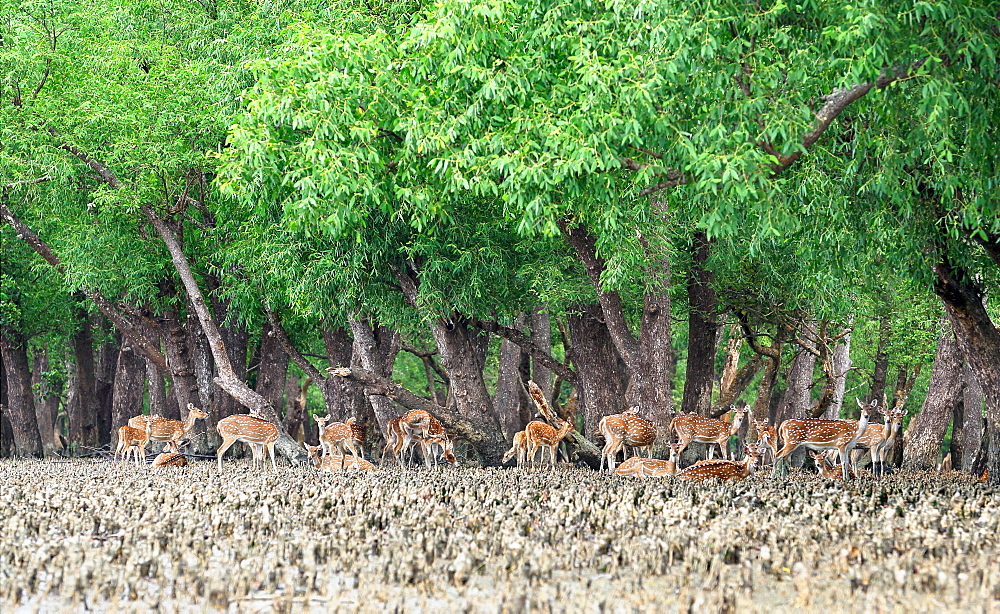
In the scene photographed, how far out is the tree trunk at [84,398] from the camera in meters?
30.5

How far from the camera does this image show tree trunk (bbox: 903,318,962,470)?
17766 mm

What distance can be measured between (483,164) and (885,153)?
4.31m

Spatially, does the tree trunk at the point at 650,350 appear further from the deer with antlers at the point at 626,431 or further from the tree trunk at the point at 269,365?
the tree trunk at the point at 269,365

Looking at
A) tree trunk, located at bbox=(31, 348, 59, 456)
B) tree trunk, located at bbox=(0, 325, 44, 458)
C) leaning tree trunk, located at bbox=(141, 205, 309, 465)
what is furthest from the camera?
tree trunk, located at bbox=(31, 348, 59, 456)

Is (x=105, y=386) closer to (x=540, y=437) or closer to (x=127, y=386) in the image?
(x=127, y=386)

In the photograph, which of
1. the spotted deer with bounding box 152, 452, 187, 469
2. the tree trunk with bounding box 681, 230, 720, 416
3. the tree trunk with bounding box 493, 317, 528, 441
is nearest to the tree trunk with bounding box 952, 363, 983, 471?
the tree trunk with bounding box 681, 230, 720, 416

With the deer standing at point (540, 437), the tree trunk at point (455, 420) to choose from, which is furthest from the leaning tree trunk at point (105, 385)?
the deer standing at point (540, 437)

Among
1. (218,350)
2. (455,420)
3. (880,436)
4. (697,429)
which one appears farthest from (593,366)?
(218,350)

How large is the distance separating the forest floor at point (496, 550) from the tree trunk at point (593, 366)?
724cm

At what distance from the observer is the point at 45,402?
36406 millimetres

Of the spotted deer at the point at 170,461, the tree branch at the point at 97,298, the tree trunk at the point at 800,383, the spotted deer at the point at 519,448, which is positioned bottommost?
the spotted deer at the point at 170,461

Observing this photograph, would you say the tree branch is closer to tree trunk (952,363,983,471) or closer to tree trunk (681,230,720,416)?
tree trunk (681,230,720,416)

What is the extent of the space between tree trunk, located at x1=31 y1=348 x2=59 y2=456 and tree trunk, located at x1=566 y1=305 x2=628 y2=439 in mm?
19121

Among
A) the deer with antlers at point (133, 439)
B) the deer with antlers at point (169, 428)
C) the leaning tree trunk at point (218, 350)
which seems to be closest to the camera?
the deer with antlers at point (133, 439)
